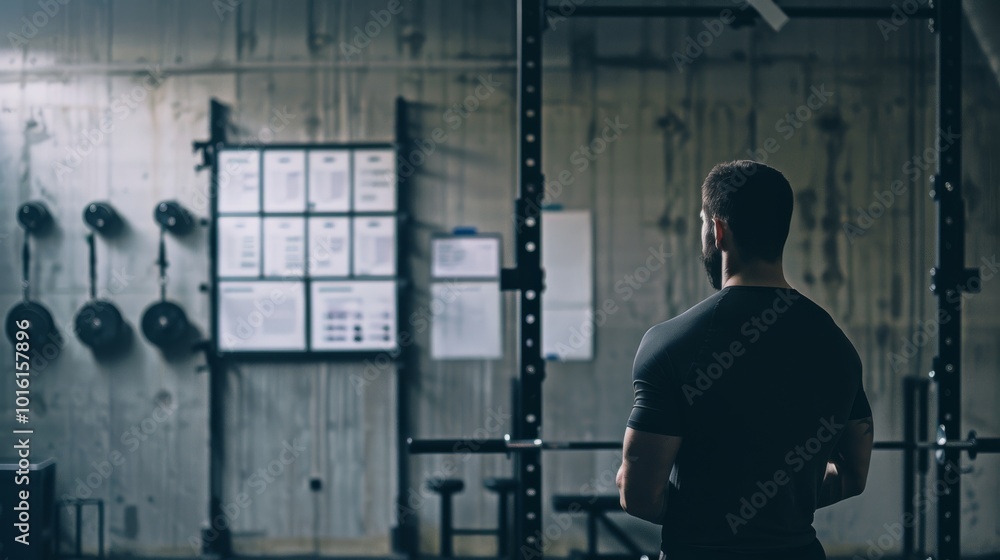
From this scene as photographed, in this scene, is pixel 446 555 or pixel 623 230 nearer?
pixel 446 555

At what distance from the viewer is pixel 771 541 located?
1.28 metres

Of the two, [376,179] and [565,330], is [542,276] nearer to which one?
[565,330]

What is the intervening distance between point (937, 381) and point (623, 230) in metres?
2.08

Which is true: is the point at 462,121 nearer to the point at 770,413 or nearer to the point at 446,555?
the point at 446,555

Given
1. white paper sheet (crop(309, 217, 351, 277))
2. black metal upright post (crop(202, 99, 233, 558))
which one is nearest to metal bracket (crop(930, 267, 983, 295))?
white paper sheet (crop(309, 217, 351, 277))

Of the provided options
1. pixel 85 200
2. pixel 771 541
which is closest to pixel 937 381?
pixel 771 541

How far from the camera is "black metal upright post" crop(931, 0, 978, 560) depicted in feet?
6.91

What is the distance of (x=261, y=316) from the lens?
3967 millimetres

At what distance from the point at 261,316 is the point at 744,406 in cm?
324

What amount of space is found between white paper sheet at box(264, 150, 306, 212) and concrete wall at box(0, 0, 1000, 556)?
164mm

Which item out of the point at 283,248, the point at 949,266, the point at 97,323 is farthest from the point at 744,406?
the point at 97,323

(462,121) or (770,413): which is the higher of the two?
(462,121)

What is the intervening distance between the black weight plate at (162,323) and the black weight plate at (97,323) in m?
0.17

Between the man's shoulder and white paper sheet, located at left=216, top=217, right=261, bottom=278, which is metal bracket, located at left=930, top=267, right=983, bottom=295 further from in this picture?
white paper sheet, located at left=216, top=217, right=261, bottom=278
